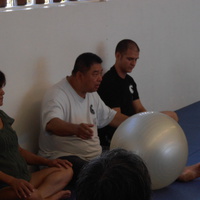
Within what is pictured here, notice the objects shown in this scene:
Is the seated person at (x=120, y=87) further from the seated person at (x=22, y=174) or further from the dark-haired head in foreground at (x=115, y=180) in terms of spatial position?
the dark-haired head in foreground at (x=115, y=180)

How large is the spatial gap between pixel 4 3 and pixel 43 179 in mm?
1166

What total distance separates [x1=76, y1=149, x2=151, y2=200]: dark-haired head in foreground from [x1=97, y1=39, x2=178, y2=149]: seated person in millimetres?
2207

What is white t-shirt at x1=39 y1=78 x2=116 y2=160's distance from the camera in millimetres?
2883

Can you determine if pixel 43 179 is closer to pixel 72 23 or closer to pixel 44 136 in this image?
pixel 44 136

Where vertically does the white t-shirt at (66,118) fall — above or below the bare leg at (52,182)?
above

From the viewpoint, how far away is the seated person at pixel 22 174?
7.57ft

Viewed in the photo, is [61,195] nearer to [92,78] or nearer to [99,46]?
[92,78]

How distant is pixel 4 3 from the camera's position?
2.89 metres

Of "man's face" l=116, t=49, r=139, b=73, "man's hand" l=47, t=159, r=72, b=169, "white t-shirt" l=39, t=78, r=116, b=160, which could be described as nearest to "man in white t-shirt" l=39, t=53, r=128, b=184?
"white t-shirt" l=39, t=78, r=116, b=160

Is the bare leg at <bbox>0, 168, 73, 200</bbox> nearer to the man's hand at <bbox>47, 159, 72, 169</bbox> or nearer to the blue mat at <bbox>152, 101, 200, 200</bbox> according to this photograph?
the man's hand at <bbox>47, 159, 72, 169</bbox>

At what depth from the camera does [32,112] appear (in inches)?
122

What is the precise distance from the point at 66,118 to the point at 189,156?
1.12 meters

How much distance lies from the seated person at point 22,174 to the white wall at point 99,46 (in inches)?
16.9

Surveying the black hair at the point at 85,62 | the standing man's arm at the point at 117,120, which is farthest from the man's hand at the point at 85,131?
the standing man's arm at the point at 117,120
